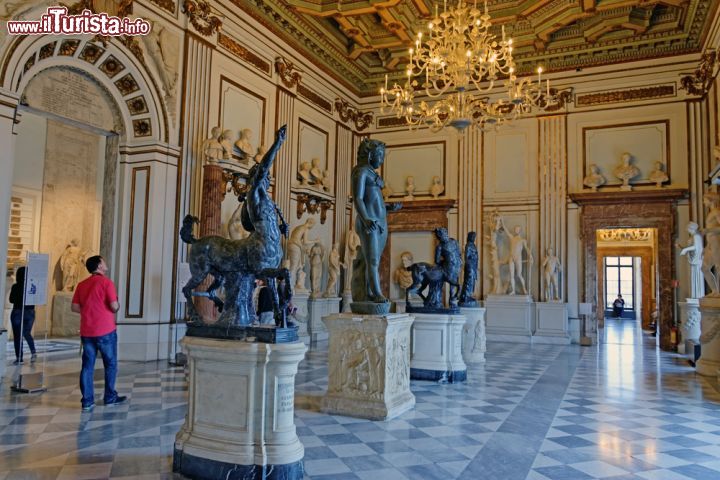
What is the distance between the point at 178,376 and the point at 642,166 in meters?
10.6

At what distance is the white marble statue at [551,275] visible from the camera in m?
12.2

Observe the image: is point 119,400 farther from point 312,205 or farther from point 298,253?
point 312,205

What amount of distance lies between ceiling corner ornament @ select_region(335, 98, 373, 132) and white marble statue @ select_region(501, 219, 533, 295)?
4.91 meters

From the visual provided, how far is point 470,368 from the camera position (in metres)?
7.79

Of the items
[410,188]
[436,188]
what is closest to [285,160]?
[410,188]

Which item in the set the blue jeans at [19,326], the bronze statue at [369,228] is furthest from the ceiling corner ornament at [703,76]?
the blue jeans at [19,326]

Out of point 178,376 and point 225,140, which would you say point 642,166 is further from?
point 178,376

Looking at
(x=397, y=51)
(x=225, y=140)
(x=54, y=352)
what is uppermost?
(x=397, y=51)

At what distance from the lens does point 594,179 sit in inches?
479

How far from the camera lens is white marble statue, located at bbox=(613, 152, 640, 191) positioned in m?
11.9

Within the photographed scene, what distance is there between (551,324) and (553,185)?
3215 mm

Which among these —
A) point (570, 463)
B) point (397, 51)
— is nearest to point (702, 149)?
point (397, 51)

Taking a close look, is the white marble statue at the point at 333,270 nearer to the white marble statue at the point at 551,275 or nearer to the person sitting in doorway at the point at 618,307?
the white marble statue at the point at 551,275

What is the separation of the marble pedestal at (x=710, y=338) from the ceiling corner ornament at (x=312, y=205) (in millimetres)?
7573
